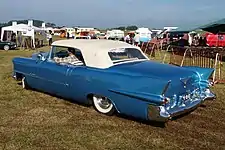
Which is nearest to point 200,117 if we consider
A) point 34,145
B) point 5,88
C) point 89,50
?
point 89,50

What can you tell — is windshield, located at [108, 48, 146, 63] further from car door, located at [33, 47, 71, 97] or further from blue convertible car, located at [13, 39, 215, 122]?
car door, located at [33, 47, 71, 97]

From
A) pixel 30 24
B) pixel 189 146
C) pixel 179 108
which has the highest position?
pixel 30 24

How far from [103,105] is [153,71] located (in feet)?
4.09

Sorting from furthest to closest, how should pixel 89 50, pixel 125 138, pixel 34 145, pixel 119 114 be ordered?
1. pixel 89 50
2. pixel 119 114
3. pixel 125 138
4. pixel 34 145

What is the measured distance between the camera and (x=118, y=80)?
5379 millimetres

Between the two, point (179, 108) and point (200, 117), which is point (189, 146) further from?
point (200, 117)

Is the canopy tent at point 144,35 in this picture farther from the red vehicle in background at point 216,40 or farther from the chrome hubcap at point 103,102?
the chrome hubcap at point 103,102

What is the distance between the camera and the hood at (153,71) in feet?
16.9

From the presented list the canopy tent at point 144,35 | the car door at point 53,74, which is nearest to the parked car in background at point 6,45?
the canopy tent at point 144,35

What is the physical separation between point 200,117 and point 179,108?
93 centimetres

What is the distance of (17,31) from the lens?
29.3 meters

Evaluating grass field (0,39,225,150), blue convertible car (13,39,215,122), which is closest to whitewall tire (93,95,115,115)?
blue convertible car (13,39,215,122)

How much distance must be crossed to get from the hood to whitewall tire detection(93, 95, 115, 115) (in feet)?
1.98

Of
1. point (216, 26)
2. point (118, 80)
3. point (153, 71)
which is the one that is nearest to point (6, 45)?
point (216, 26)
